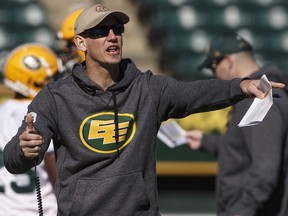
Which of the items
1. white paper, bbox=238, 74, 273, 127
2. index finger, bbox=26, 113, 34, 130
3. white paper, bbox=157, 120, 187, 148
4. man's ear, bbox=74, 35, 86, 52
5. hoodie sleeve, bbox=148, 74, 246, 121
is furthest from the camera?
white paper, bbox=157, 120, 187, 148

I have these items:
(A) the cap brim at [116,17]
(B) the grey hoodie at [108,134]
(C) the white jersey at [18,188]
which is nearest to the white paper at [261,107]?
(B) the grey hoodie at [108,134]

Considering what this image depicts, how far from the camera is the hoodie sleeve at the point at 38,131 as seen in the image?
389 cm

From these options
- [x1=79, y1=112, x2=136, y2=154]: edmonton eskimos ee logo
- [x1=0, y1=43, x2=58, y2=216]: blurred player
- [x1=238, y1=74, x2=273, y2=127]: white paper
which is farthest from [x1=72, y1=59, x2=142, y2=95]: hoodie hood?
[x1=0, y1=43, x2=58, y2=216]: blurred player

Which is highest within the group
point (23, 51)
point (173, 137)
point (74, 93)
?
point (74, 93)

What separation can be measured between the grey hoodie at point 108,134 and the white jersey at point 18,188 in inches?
52.8

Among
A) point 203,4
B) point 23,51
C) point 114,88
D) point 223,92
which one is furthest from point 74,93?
point 203,4

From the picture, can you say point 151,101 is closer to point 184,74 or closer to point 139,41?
point 184,74

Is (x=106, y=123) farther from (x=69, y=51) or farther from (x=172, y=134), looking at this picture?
(x=172, y=134)

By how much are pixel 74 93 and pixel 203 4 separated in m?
7.44

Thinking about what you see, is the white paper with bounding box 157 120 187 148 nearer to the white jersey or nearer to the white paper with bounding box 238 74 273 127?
the white jersey

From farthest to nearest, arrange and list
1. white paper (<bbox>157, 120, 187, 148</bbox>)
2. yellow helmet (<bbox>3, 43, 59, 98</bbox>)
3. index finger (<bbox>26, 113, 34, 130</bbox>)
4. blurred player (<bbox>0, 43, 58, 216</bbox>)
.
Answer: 1. white paper (<bbox>157, 120, 187, 148</bbox>)
2. yellow helmet (<bbox>3, 43, 59, 98</bbox>)
3. blurred player (<bbox>0, 43, 58, 216</bbox>)
4. index finger (<bbox>26, 113, 34, 130</bbox>)

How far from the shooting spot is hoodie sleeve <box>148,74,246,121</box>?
386 cm

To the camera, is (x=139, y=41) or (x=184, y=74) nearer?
(x=184, y=74)

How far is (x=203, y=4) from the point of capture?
11.3 m
